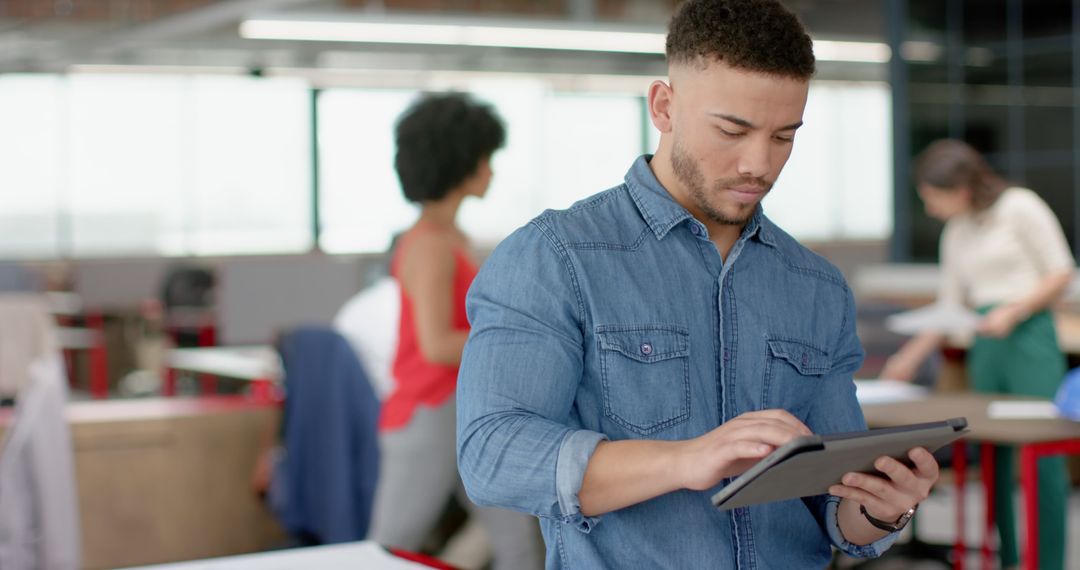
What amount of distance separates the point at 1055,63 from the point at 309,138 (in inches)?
361

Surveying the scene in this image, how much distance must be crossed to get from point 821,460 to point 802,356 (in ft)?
0.96

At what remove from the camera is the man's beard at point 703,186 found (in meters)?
1.35

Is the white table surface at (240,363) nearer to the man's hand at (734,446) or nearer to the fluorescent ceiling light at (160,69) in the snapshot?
the man's hand at (734,446)

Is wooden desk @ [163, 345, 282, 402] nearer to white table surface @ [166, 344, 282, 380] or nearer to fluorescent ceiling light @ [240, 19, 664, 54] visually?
white table surface @ [166, 344, 282, 380]

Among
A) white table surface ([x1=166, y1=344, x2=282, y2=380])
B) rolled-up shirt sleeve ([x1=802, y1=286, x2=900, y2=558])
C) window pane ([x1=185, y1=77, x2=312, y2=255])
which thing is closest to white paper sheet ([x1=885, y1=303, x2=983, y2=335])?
white table surface ([x1=166, y1=344, x2=282, y2=380])

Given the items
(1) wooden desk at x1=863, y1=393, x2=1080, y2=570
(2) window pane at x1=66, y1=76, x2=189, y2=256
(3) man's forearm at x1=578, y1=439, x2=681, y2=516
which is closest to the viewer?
(3) man's forearm at x1=578, y1=439, x2=681, y2=516

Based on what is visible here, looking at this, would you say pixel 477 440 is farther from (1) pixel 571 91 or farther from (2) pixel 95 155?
(1) pixel 571 91

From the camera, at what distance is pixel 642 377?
134cm

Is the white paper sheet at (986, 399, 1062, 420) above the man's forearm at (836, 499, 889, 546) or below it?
below

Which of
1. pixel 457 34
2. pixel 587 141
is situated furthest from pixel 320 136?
pixel 457 34

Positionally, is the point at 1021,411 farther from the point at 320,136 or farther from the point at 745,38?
the point at 320,136

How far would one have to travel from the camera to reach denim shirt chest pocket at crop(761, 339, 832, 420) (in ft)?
4.66

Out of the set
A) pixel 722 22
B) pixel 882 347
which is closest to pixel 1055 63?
pixel 882 347

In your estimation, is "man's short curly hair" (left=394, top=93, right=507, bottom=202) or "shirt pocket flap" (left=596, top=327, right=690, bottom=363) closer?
"shirt pocket flap" (left=596, top=327, right=690, bottom=363)
